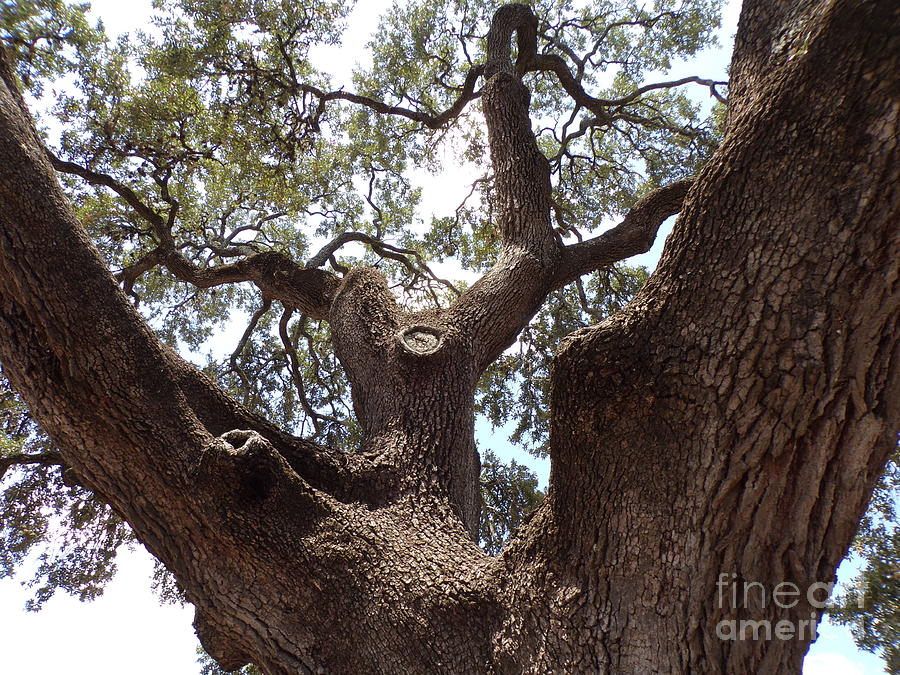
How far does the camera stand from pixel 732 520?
1.77m

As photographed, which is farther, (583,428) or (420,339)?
(420,339)

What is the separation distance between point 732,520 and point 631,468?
13.7 inches

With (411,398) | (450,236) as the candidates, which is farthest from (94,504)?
(450,236)

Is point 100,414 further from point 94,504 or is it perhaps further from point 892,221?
point 94,504
